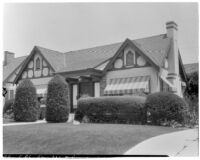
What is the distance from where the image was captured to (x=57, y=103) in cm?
1384

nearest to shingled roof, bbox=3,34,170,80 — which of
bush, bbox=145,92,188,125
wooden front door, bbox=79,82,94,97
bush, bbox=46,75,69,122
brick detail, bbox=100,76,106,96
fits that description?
brick detail, bbox=100,76,106,96

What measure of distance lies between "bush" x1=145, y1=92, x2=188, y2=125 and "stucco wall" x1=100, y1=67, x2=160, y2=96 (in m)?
3.06

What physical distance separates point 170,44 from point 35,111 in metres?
7.03

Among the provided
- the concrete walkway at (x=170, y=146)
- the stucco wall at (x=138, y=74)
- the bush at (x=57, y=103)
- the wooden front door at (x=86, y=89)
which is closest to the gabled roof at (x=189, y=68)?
the concrete walkway at (x=170, y=146)

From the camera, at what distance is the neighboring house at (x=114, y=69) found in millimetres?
14133

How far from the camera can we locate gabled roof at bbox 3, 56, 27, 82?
12.5 meters

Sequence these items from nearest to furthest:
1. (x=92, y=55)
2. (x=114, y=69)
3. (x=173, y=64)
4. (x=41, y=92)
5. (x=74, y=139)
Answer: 1. (x=74, y=139)
2. (x=173, y=64)
3. (x=41, y=92)
4. (x=92, y=55)
5. (x=114, y=69)

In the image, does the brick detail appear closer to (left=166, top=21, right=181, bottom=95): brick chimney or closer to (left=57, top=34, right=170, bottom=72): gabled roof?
(left=57, top=34, right=170, bottom=72): gabled roof

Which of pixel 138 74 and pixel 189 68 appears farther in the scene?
pixel 138 74

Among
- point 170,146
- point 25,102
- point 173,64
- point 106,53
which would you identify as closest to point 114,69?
point 106,53

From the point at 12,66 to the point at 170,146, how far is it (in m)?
7.76

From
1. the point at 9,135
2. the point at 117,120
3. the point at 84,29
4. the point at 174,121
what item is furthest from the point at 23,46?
→ the point at 174,121

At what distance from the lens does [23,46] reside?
11.0 metres

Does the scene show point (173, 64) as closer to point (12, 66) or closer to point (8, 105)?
point (12, 66)
